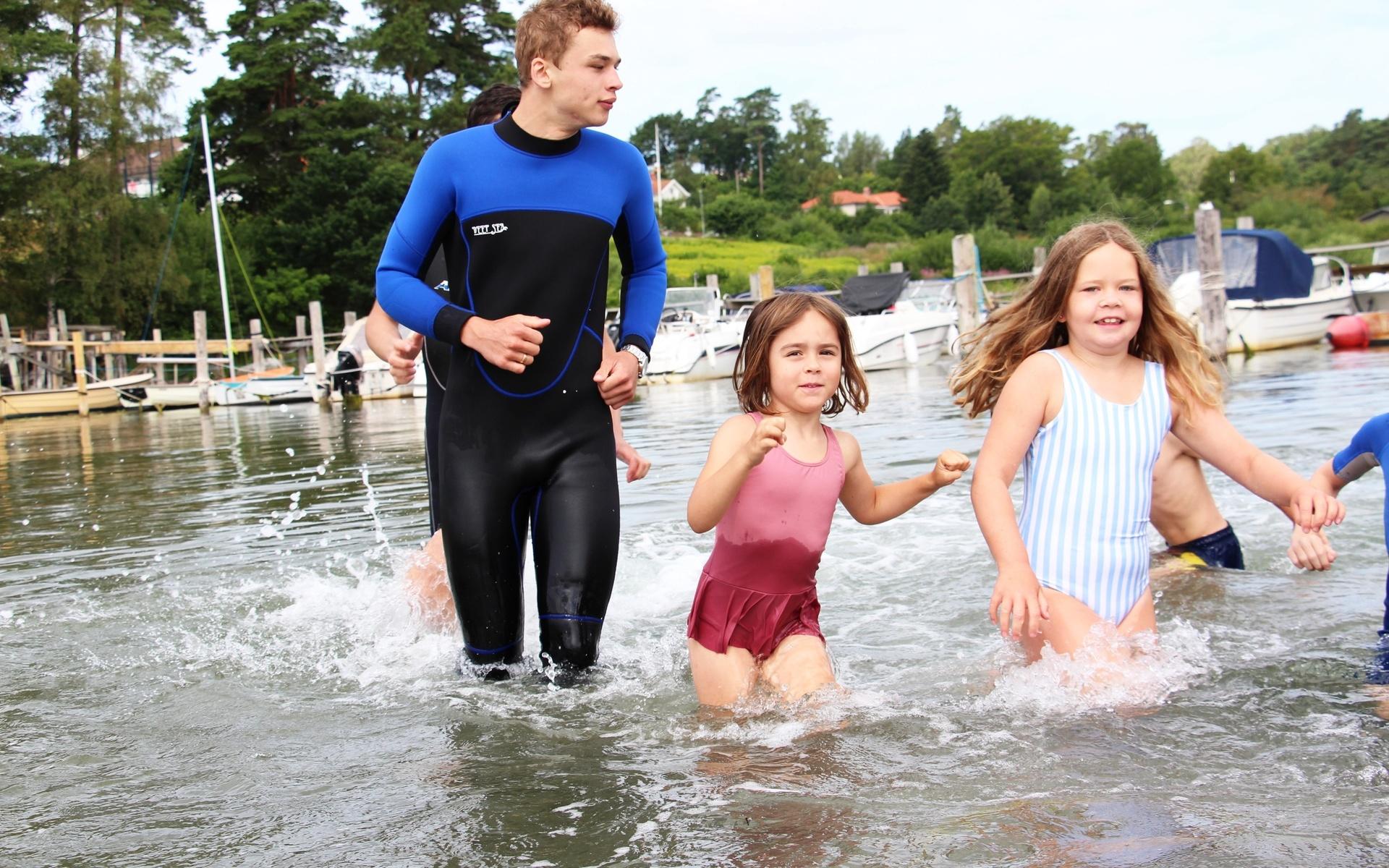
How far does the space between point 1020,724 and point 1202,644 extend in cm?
119

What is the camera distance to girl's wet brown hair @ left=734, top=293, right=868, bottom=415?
13.5 feet

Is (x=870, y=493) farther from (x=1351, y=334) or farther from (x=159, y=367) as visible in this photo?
(x=159, y=367)

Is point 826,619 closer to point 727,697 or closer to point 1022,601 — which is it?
point 727,697

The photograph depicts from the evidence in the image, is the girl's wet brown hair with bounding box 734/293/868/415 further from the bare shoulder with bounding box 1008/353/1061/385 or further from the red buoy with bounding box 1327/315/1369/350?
the red buoy with bounding box 1327/315/1369/350

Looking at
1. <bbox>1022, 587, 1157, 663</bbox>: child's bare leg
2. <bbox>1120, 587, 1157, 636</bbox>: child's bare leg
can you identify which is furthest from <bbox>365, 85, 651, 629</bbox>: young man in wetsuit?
<bbox>1120, 587, 1157, 636</bbox>: child's bare leg

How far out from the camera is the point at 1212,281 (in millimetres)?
23156

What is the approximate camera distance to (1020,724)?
367cm

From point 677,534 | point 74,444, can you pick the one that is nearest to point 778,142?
point 74,444

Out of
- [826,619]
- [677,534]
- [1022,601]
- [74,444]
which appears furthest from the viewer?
[74,444]

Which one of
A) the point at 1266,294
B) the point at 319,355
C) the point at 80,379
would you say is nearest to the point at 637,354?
the point at 1266,294

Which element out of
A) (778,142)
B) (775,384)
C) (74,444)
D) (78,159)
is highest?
(778,142)

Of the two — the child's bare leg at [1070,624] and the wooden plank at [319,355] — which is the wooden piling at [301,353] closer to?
the wooden plank at [319,355]

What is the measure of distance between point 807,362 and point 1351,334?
25.1 metres

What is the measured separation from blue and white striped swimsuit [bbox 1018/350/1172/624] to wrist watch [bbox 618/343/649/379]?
4.53 feet
